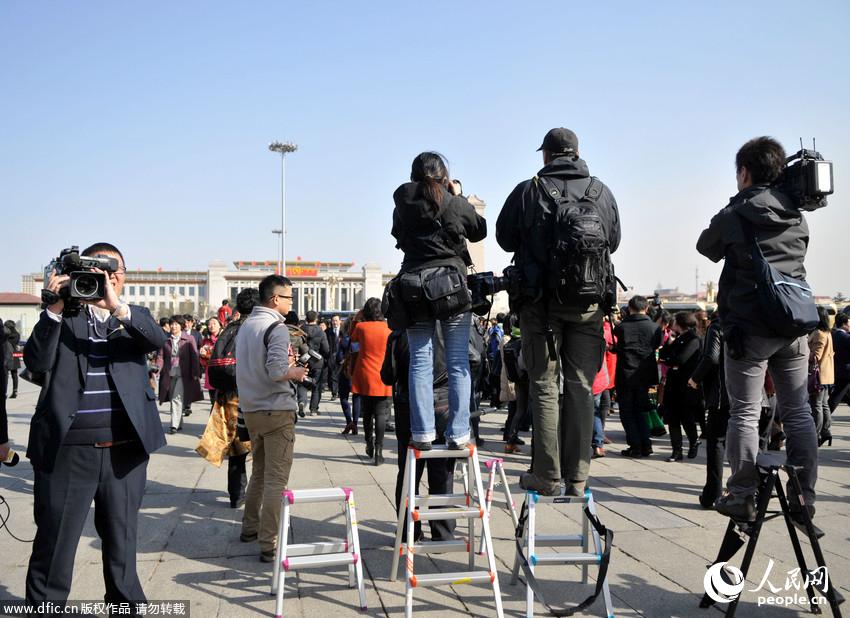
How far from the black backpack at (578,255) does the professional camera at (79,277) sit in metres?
2.36

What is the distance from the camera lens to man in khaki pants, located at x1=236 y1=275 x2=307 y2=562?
179 inches

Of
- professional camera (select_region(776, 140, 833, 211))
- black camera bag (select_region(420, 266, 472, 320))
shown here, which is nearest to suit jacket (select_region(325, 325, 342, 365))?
black camera bag (select_region(420, 266, 472, 320))

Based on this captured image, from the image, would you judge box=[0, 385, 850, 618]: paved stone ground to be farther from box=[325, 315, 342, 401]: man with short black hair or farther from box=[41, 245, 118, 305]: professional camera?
box=[325, 315, 342, 401]: man with short black hair

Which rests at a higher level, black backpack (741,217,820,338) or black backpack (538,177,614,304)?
black backpack (538,177,614,304)

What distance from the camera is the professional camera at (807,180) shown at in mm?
3418

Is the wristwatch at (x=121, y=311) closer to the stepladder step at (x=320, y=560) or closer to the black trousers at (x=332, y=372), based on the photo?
the stepladder step at (x=320, y=560)

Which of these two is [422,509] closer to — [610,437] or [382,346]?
[382,346]

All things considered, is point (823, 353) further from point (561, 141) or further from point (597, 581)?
point (597, 581)

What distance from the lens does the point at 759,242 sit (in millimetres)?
3486

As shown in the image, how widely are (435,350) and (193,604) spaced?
2305 mm

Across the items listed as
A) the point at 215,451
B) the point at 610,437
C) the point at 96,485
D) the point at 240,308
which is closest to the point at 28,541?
the point at 215,451

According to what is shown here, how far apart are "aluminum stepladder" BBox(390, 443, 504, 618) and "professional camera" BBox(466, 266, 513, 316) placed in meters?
0.87

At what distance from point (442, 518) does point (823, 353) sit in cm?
751

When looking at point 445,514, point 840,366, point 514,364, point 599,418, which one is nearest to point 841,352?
point 840,366
